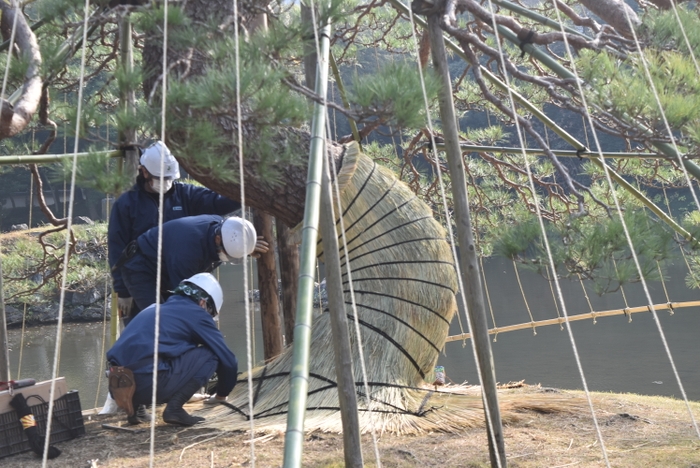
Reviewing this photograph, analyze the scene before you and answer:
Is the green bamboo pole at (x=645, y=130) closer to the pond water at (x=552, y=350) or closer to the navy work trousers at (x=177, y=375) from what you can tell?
the navy work trousers at (x=177, y=375)

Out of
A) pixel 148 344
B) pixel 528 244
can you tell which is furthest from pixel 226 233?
pixel 528 244

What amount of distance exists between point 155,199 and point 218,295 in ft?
1.78

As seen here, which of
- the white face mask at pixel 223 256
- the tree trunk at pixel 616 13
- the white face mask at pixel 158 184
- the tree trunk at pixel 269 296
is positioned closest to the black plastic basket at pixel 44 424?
the white face mask at pixel 223 256

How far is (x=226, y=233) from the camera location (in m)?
2.31

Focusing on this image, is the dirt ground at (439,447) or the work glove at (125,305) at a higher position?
the work glove at (125,305)

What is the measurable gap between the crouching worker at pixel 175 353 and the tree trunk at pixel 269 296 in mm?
1009

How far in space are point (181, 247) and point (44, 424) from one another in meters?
0.71

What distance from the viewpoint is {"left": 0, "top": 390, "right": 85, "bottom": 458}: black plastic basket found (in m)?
2.10

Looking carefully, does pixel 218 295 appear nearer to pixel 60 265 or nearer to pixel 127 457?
pixel 127 457

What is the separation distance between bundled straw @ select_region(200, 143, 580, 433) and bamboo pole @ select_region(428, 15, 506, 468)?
0.49 metres

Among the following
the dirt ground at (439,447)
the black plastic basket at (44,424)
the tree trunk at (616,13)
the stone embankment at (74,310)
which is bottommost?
the dirt ground at (439,447)

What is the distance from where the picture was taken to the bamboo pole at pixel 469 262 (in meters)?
1.79

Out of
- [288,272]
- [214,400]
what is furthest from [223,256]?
[288,272]

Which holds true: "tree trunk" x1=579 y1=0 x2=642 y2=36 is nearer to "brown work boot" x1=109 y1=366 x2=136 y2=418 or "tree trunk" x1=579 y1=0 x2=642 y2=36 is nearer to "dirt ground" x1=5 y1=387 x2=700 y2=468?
"dirt ground" x1=5 y1=387 x2=700 y2=468
